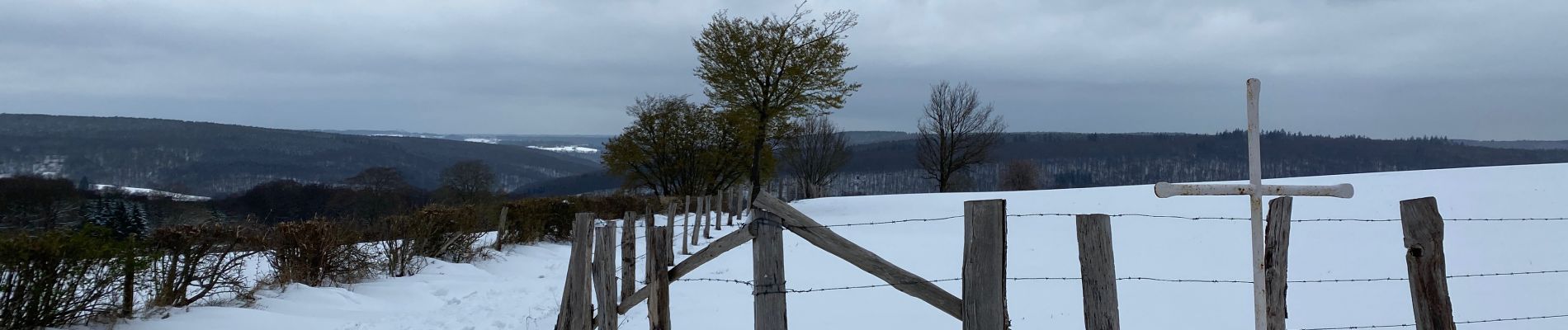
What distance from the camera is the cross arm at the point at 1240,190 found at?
425 centimetres

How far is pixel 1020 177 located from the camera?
8281cm

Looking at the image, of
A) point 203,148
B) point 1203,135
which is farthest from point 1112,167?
point 203,148

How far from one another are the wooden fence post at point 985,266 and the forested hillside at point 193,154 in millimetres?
106770

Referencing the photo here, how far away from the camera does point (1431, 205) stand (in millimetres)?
4941

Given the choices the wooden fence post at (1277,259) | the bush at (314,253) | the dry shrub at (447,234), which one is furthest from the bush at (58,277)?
the wooden fence post at (1277,259)

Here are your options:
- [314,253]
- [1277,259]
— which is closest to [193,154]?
[314,253]

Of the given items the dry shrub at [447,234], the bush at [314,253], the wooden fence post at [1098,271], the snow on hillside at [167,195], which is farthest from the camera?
the snow on hillside at [167,195]

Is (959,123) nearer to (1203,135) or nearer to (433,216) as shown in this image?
(433,216)

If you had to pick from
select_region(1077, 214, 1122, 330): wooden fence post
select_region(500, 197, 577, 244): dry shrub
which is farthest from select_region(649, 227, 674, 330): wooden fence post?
select_region(500, 197, 577, 244): dry shrub

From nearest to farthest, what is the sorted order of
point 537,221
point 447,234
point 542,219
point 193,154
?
point 447,234, point 537,221, point 542,219, point 193,154

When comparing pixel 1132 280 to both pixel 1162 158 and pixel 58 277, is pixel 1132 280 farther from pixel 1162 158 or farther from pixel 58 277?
pixel 1162 158

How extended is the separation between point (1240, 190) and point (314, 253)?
→ 1075cm

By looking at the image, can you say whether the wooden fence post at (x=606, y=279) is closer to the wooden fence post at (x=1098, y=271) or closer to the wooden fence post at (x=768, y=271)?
the wooden fence post at (x=768, y=271)

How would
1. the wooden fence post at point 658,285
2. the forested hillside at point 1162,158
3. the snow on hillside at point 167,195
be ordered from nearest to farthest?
the wooden fence post at point 658,285
the snow on hillside at point 167,195
the forested hillside at point 1162,158
